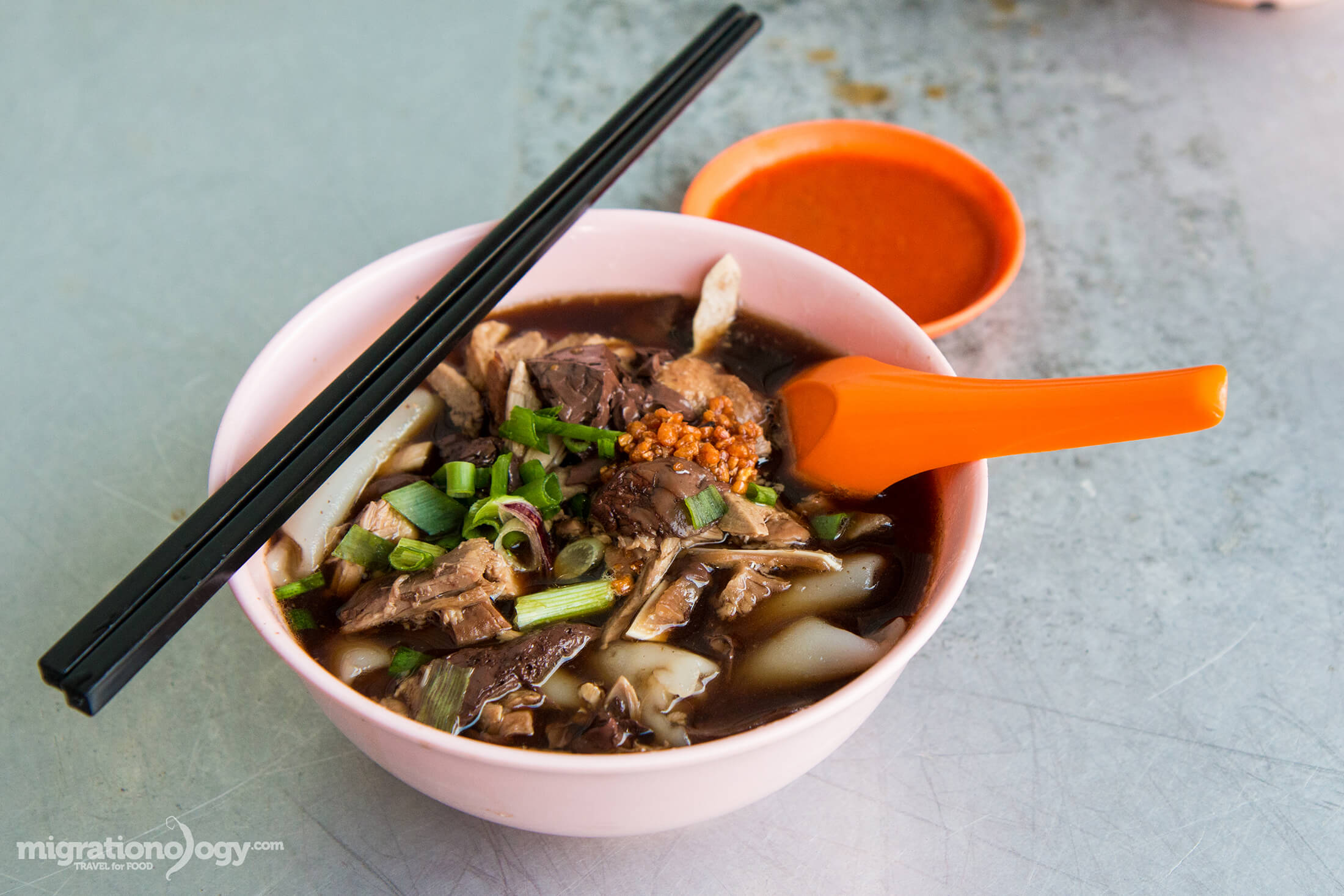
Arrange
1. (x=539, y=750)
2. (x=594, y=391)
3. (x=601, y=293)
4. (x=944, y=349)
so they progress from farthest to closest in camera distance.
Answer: (x=944, y=349), (x=601, y=293), (x=594, y=391), (x=539, y=750)

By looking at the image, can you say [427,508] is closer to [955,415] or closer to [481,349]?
[481,349]

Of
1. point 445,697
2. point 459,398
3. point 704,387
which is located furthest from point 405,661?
point 704,387

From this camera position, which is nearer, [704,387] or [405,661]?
[405,661]

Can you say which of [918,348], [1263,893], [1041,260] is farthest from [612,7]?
[1263,893]

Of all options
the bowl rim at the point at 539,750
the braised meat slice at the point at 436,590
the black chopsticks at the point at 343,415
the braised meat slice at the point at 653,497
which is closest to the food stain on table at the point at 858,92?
the black chopsticks at the point at 343,415

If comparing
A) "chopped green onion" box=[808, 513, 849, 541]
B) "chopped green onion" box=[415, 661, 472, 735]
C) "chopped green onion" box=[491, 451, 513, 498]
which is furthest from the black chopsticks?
"chopped green onion" box=[808, 513, 849, 541]
